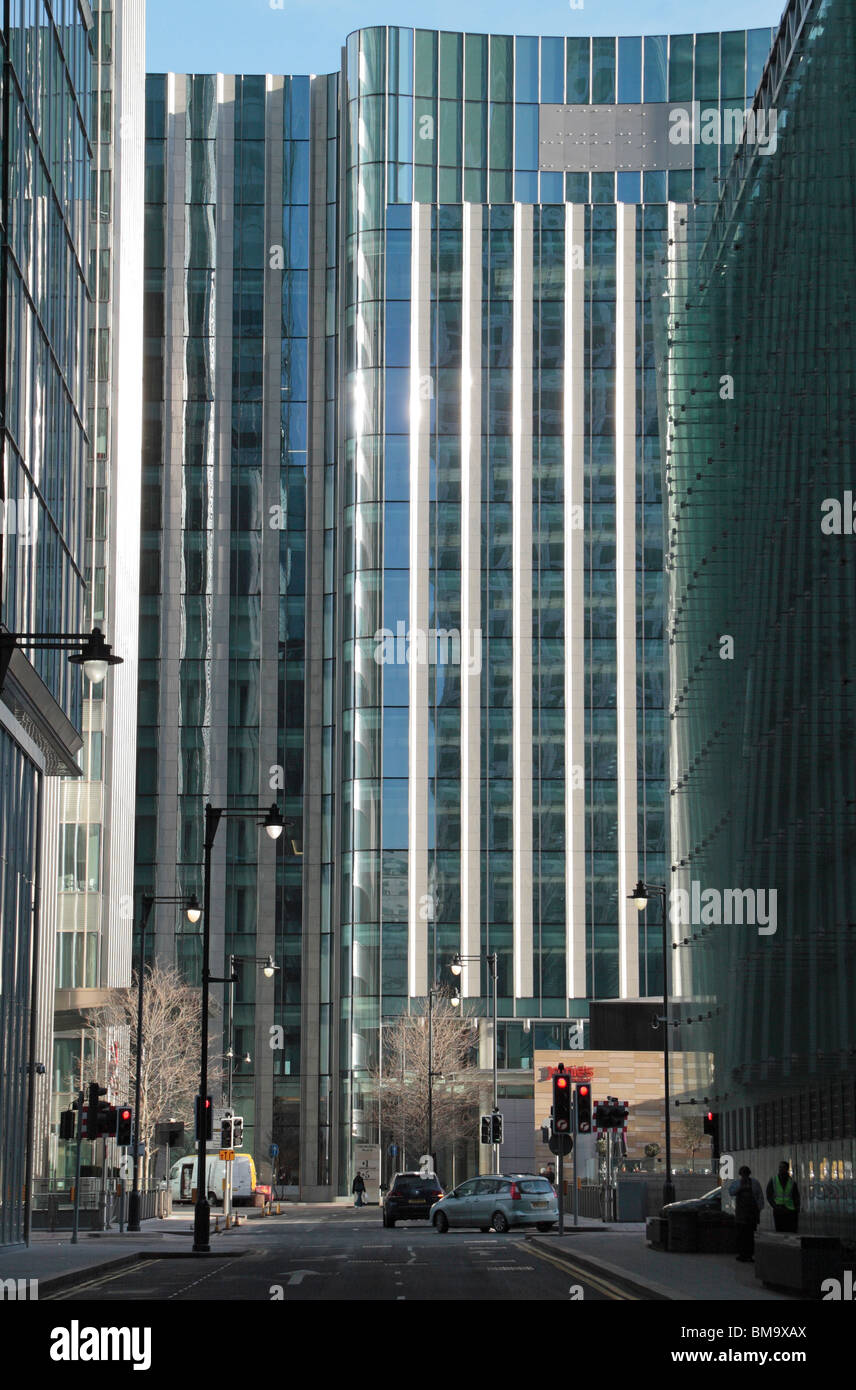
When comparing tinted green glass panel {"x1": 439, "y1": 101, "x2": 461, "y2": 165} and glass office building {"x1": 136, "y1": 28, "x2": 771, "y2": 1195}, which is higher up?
tinted green glass panel {"x1": 439, "y1": 101, "x2": 461, "y2": 165}

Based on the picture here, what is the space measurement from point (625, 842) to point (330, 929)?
16297mm

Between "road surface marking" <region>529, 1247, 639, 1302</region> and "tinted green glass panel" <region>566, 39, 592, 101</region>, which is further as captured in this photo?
"tinted green glass panel" <region>566, 39, 592, 101</region>

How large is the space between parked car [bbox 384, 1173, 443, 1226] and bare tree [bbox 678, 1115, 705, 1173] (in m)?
17.6

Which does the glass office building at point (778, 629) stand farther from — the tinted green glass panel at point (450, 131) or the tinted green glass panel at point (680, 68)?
the tinted green glass panel at point (680, 68)

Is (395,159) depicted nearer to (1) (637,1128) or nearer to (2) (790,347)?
(1) (637,1128)

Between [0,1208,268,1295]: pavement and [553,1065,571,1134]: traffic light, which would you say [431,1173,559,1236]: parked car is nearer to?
[553,1065,571,1134]: traffic light

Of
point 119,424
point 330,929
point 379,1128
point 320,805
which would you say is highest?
point 119,424

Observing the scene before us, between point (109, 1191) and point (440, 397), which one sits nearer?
→ point (109, 1191)

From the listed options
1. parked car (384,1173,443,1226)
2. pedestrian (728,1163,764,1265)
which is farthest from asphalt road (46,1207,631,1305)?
parked car (384,1173,443,1226)

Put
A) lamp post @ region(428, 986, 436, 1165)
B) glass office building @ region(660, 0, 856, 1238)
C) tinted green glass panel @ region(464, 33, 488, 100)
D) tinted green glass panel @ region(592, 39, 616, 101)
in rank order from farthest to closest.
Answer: tinted green glass panel @ region(592, 39, 616, 101) → tinted green glass panel @ region(464, 33, 488, 100) → lamp post @ region(428, 986, 436, 1165) → glass office building @ region(660, 0, 856, 1238)

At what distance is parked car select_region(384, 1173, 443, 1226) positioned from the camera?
57.2 meters

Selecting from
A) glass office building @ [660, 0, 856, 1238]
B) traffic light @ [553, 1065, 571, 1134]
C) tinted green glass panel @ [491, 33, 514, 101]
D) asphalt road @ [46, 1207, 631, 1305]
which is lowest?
asphalt road @ [46, 1207, 631, 1305]

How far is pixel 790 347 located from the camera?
122ft
